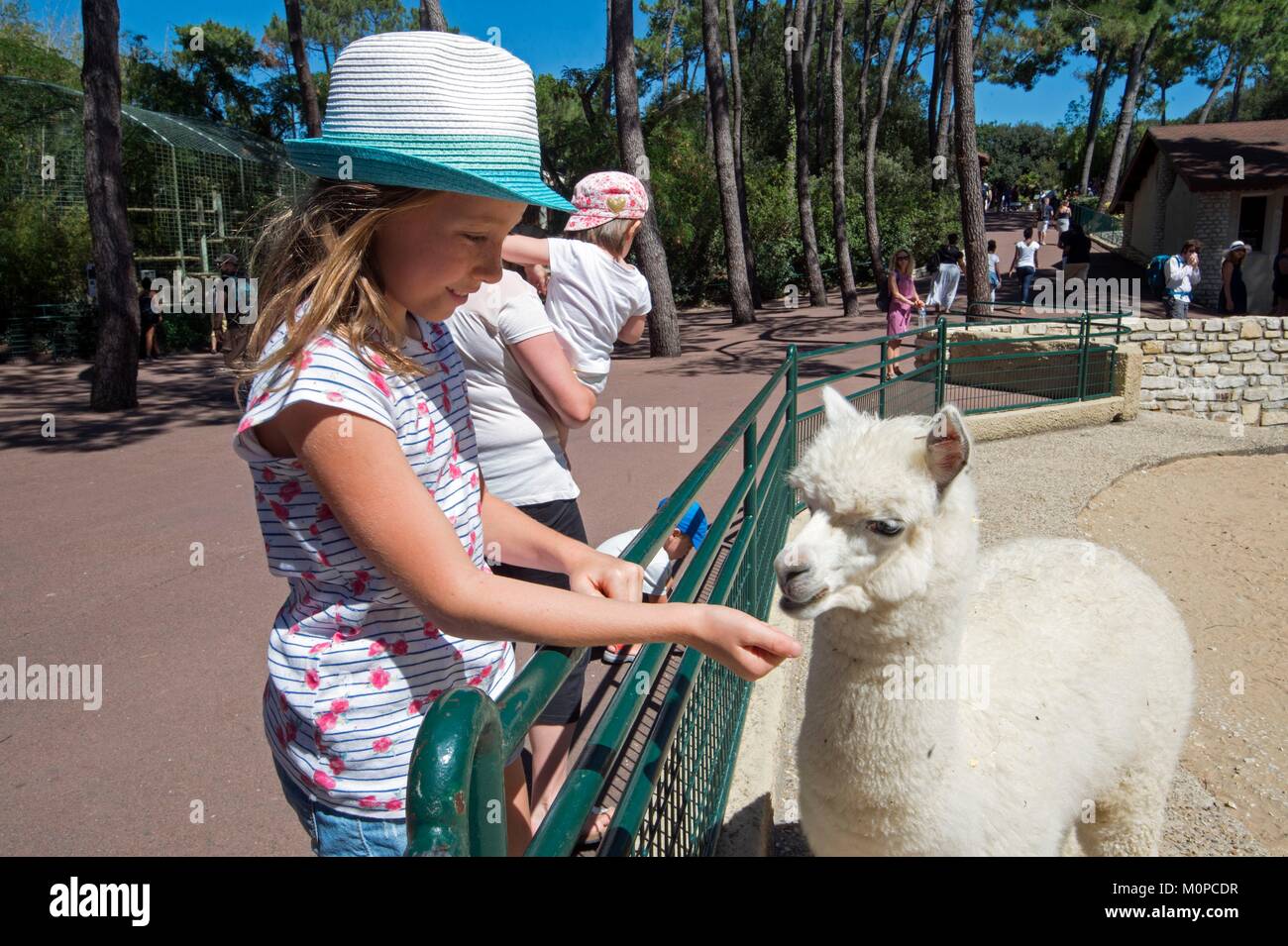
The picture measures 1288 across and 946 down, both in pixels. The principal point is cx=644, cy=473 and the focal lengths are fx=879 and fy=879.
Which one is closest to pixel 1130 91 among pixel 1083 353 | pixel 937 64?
pixel 937 64

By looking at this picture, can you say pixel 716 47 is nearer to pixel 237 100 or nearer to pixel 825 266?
pixel 825 266

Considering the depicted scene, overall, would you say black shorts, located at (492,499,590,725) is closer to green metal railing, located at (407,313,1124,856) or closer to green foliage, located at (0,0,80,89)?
green metal railing, located at (407,313,1124,856)

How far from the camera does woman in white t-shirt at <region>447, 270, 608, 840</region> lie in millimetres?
2416

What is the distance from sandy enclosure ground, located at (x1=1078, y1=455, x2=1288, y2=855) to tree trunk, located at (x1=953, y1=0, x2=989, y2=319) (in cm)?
545

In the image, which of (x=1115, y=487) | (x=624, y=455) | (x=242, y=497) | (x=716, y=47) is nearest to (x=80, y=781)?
(x=242, y=497)

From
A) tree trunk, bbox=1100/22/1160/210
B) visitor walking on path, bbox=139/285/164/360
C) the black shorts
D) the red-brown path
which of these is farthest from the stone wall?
tree trunk, bbox=1100/22/1160/210

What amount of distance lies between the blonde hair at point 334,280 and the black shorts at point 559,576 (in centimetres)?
107

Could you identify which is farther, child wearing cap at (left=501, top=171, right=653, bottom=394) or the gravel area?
the gravel area

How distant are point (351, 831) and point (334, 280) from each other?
2.74 ft

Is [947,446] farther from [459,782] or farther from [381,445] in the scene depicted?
[459,782]

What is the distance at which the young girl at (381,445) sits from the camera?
1.14 m

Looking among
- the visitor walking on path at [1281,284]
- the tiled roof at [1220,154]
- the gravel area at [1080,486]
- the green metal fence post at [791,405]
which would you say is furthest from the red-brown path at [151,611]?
the tiled roof at [1220,154]

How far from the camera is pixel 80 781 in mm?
3645

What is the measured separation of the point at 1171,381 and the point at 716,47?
11551 mm
